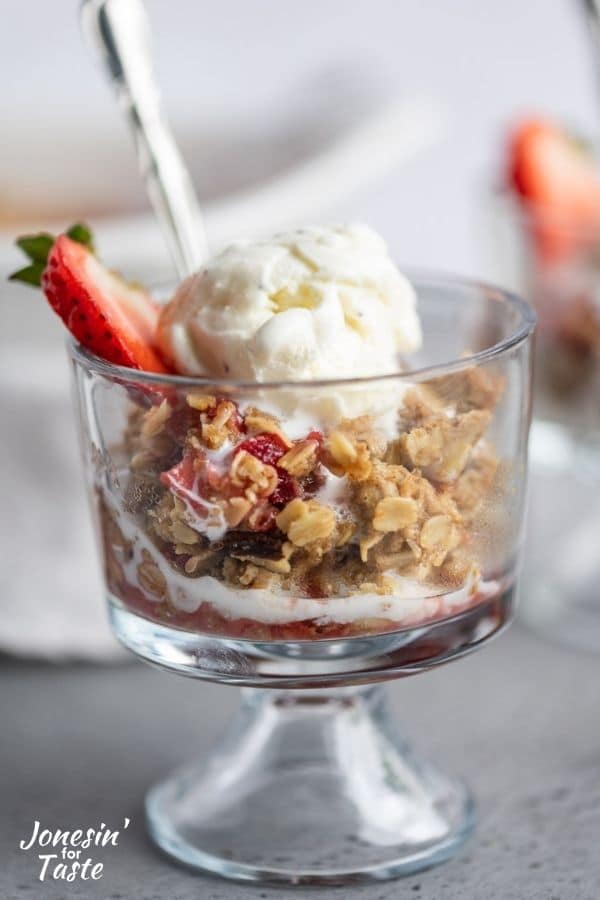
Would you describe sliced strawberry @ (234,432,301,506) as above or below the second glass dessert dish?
above

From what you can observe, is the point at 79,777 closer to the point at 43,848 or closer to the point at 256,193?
the point at 43,848

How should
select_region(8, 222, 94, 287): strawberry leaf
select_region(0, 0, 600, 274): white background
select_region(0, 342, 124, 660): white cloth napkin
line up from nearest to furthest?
select_region(8, 222, 94, 287): strawberry leaf → select_region(0, 342, 124, 660): white cloth napkin → select_region(0, 0, 600, 274): white background

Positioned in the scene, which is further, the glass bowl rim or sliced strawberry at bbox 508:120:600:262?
sliced strawberry at bbox 508:120:600:262

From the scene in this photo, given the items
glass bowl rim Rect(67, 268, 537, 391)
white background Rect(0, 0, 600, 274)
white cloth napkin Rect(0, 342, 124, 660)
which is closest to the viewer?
glass bowl rim Rect(67, 268, 537, 391)

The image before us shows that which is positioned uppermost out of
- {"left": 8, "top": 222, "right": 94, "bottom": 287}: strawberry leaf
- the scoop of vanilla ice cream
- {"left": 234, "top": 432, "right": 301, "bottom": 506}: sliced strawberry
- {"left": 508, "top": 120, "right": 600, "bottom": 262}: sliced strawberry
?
{"left": 8, "top": 222, "right": 94, "bottom": 287}: strawberry leaf

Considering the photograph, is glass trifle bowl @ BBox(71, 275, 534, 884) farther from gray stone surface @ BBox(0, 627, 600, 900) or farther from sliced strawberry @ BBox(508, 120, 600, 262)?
sliced strawberry @ BBox(508, 120, 600, 262)

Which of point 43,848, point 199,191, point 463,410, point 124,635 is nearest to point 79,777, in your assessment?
point 43,848

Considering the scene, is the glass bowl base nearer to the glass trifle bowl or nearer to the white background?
the glass trifle bowl

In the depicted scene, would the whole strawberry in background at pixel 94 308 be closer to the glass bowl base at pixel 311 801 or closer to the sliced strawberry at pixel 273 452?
the sliced strawberry at pixel 273 452

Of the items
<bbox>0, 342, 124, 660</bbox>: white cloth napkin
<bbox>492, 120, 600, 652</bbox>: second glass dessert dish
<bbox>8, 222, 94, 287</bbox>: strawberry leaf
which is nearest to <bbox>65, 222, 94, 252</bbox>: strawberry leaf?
<bbox>8, 222, 94, 287</bbox>: strawberry leaf
